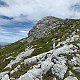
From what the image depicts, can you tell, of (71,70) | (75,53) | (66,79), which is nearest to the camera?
(66,79)

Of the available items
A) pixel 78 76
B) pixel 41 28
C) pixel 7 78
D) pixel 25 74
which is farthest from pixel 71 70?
pixel 41 28

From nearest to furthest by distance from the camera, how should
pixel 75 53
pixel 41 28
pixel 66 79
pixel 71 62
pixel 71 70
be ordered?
pixel 66 79 < pixel 71 70 < pixel 71 62 < pixel 75 53 < pixel 41 28

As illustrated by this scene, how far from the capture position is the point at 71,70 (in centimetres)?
3725

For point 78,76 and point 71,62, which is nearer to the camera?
point 78,76

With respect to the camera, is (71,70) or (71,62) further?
(71,62)

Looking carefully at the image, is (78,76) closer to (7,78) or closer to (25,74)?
(25,74)

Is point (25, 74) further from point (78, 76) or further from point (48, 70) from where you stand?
point (78, 76)

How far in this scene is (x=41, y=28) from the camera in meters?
192

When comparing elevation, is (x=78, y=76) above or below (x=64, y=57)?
below

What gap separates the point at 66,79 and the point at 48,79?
2.96 m

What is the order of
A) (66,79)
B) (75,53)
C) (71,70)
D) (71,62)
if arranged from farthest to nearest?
(75,53) < (71,62) < (71,70) < (66,79)

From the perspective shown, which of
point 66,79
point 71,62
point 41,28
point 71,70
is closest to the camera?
point 66,79

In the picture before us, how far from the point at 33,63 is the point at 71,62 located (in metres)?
8.35

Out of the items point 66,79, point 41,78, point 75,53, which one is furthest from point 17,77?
point 75,53
